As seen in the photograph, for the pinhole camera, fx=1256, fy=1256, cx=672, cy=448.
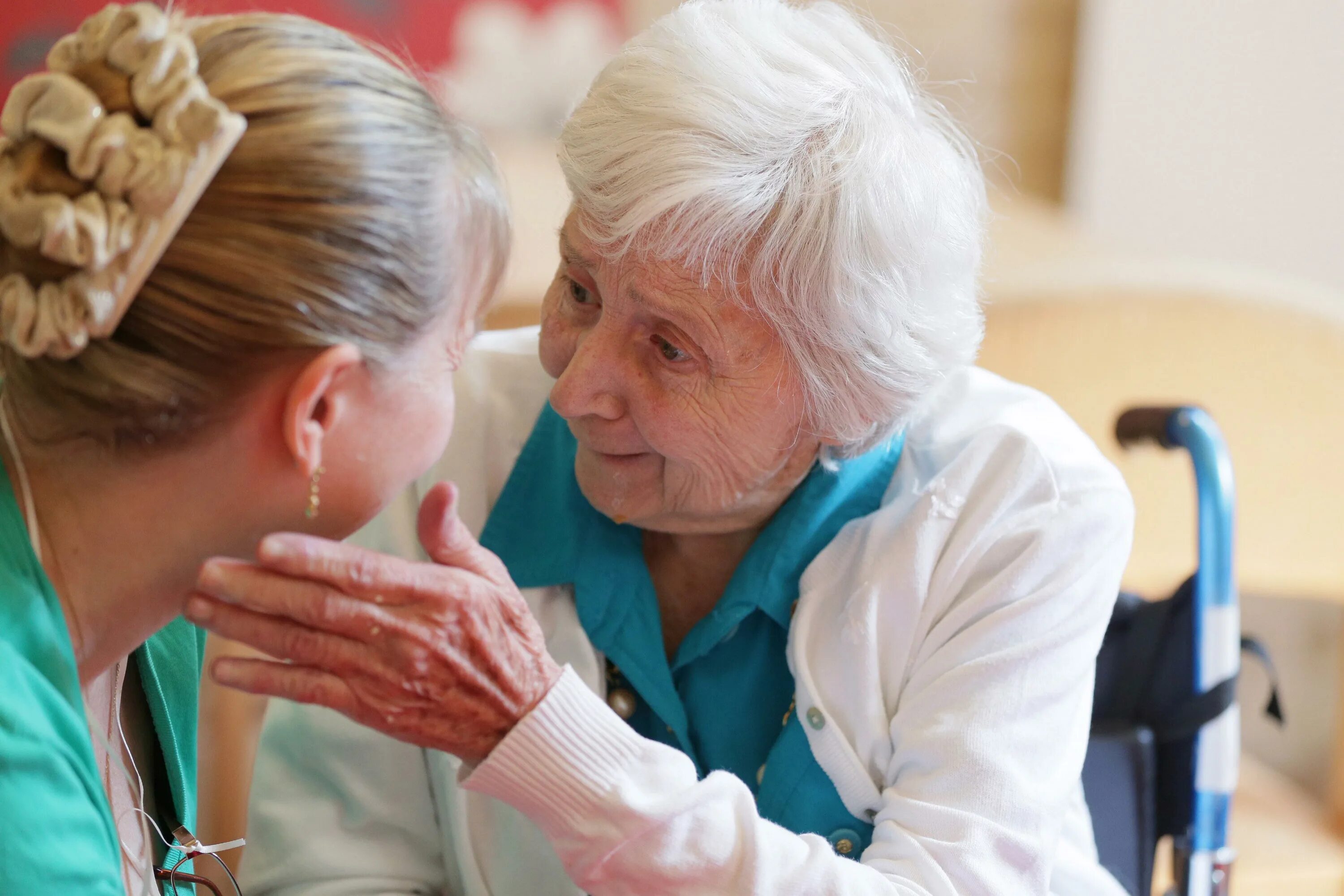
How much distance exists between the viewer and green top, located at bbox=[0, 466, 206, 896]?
2.62ft

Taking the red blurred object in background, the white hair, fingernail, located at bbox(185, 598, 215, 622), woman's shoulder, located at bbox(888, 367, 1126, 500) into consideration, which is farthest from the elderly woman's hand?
the red blurred object in background

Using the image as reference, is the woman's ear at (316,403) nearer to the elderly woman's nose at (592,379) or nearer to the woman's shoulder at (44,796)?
the woman's shoulder at (44,796)

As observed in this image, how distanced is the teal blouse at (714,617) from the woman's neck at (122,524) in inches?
20.8

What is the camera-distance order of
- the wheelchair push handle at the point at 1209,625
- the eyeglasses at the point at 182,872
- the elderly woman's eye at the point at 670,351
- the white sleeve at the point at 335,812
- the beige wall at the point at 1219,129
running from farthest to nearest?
the beige wall at the point at 1219,129, the wheelchair push handle at the point at 1209,625, the white sleeve at the point at 335,812, the elderly woman's eye at the point at 670,351, the eyeglasses at the point at 182,872

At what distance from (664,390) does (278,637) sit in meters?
0.52

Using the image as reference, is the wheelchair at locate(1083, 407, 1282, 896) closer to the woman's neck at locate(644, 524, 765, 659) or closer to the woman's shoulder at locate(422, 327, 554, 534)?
the woman's neck at locate(644, 524, 765, 659)

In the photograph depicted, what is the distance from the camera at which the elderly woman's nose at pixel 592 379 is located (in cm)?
129

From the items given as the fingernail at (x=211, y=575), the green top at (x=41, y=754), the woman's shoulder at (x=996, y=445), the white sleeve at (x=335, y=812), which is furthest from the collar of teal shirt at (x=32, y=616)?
the woman's shoulder at (x=996, y=445)

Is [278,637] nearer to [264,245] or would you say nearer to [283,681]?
[283,681]

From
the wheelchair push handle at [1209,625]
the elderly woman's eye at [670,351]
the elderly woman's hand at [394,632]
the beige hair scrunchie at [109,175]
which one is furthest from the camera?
the wheelchair push handle at [1209,625]

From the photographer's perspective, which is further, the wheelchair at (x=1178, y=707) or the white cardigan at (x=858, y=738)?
the wheelchair at (x=1178, y=707)

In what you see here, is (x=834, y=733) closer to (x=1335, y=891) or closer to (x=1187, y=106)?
(x=1335, y=891)

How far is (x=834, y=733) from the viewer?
1322mm

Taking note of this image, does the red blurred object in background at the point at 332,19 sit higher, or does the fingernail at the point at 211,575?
the red blurred object in background at the point at 332,19
